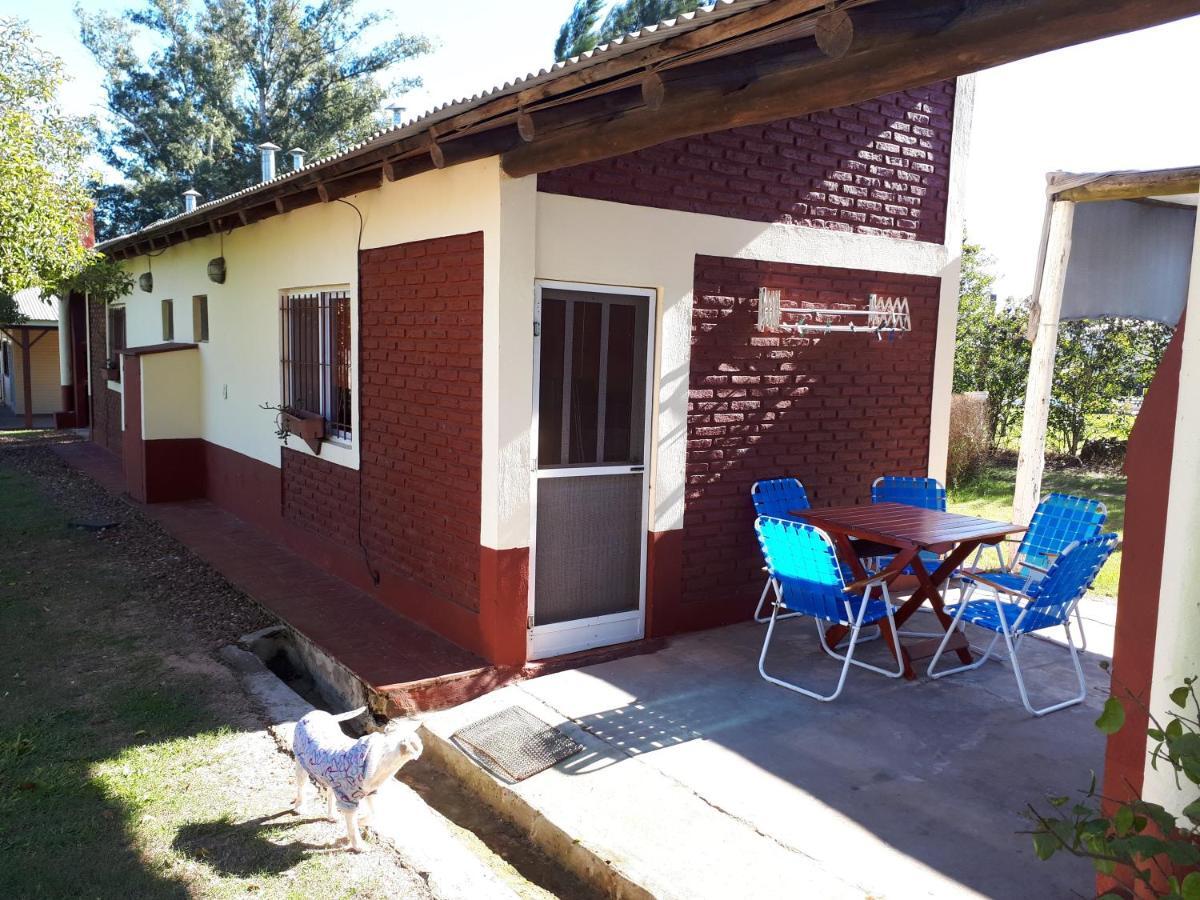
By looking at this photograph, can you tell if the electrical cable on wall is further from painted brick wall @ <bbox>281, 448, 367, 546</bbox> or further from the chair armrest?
the chair armrest

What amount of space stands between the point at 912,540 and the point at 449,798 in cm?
272

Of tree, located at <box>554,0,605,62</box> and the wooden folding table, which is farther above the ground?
tree, located at <box>554,0,605,62</box>

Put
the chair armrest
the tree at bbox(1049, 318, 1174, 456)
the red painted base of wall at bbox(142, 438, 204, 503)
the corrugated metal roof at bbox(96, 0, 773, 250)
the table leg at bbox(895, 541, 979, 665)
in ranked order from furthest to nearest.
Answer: the tree at bbox(1049, 318, 1174, 456)
the red painted base of wall at bbox(142, 438, 204, 503)
the table leg at bbox(895, 541, 979, 665)
the chair armrest
the corrugated metal roof at bbox(96, 0, 773, 250)

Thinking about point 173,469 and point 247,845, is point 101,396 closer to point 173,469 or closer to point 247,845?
point 173,469

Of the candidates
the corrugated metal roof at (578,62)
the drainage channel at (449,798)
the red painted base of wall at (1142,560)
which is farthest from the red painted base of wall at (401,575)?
the red painted base of wall at (1142,560)

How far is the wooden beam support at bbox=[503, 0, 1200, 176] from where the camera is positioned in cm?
262

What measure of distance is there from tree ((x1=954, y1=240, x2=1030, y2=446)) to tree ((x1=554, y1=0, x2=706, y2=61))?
65.2 ft

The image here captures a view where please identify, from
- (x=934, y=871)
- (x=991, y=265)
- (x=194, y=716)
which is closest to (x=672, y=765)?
(x=934, y=871)

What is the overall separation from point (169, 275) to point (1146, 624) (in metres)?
11.4

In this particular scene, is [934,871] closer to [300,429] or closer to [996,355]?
[300,429]

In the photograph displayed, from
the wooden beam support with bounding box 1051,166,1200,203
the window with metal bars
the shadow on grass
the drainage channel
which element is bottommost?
the drainage channel

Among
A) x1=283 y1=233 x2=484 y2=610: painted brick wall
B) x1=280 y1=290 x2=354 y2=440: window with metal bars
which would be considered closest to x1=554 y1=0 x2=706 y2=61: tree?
x1=280 y1=290 x2=354 y2=440: window with metal bars

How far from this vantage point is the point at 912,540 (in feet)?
16.3

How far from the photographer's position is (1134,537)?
280cm
